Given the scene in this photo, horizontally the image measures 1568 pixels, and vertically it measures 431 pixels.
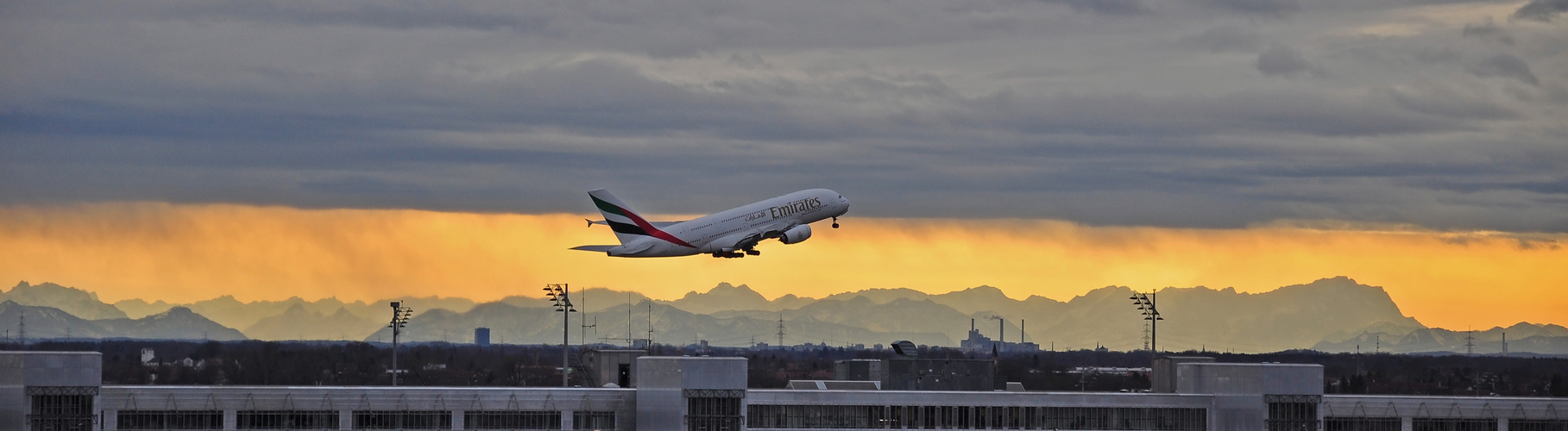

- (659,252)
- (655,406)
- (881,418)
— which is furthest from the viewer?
(659,252)

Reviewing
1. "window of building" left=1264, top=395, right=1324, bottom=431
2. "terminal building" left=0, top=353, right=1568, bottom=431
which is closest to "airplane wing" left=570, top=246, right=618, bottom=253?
"terminal building" left=0, top=353, right=1568, bottom=431

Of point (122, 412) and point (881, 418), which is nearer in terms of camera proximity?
point (122, 412)

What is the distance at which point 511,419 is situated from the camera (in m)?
127

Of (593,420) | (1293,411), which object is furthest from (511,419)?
(1293,411)

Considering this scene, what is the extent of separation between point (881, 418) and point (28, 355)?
5296 cm

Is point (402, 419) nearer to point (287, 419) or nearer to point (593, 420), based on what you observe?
point (287, 419)

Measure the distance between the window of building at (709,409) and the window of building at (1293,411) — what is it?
34.0 meters

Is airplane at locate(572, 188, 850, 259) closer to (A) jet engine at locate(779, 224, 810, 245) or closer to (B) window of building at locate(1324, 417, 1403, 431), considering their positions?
(A) jet engine at locate(779, 224, 810, 245)

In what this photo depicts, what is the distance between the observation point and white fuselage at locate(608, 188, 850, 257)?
17475 cm

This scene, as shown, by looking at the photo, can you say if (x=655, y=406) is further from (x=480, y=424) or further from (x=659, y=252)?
(x=659, y=252)

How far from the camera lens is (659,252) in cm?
17475

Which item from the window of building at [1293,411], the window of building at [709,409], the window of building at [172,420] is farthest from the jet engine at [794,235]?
the window of building at [172,420]

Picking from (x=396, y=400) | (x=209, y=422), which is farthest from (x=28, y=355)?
(x=396, y=400)

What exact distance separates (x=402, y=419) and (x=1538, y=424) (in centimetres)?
7500
